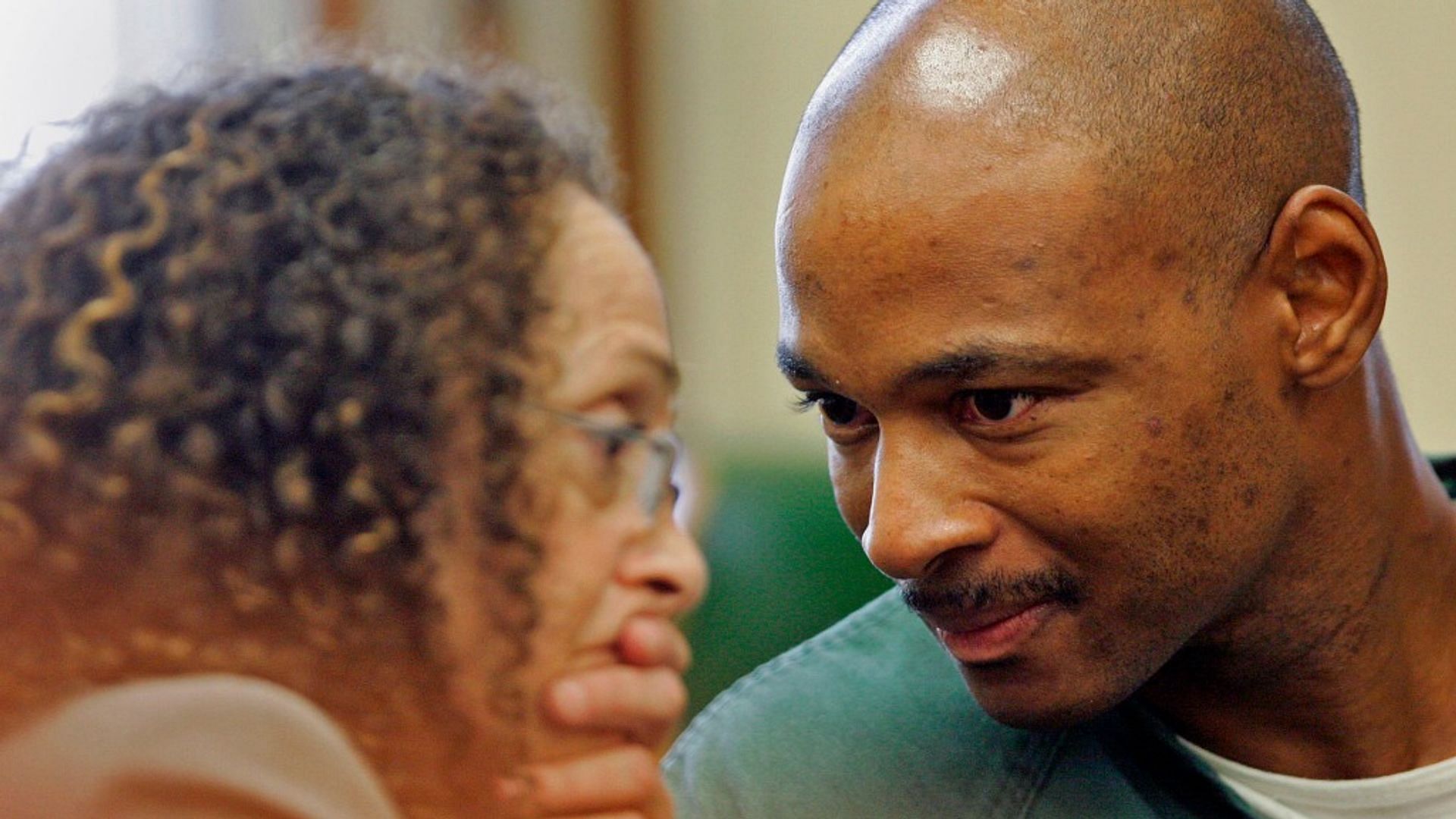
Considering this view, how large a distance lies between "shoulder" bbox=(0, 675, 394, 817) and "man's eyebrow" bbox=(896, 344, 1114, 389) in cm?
69

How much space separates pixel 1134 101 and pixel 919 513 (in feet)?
1.30

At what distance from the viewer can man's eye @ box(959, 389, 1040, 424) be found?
1.29 meters

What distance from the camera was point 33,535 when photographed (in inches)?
28.8

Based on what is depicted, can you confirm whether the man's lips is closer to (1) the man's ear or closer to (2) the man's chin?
(2) the man's chin

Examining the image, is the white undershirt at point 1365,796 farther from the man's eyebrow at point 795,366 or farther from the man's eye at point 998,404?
the man's eyebrow at point 795,366

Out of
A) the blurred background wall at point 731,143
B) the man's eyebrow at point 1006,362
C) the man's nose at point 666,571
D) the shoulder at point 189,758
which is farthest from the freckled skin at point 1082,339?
the shoulder at point 189,758

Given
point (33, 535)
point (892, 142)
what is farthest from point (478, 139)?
point (892, 142)

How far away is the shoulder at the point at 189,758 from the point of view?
25.9 inches

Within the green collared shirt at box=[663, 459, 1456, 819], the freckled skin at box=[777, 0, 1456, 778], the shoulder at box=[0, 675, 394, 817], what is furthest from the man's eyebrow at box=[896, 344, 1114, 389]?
the shoulder at box=[0, 675, 394, 817]

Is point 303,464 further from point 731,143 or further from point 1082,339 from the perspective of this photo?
point 731,143

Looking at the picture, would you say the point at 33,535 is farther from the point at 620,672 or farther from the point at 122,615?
the point at 620,672

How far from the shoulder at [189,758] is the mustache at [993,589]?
0.67 meters

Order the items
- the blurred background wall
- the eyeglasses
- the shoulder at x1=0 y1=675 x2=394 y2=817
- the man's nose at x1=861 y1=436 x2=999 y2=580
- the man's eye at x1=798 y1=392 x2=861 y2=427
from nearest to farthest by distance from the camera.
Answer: the shoulder at x1=0 y1=675 x2=394 y2=817 < the eyeglasses < the man's nose at x1=861 y1=436 x2=999 y2=580 < the man's eye at x1=798 y1=392 x2=861 y2=427 < the blurred background wall

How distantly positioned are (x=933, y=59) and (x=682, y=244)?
1.61m
